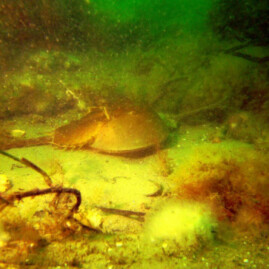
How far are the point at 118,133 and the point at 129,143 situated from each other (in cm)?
36

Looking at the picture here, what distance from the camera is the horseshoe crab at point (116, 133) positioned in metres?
4.30

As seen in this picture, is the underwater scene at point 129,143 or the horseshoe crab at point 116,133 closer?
the underwater scene at point 129,143

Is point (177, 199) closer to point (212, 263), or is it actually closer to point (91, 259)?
point (212, 263)

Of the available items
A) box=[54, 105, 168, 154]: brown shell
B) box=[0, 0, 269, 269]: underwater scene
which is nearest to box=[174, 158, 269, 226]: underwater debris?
box=[0, 0, 269, 269]: underwater scene

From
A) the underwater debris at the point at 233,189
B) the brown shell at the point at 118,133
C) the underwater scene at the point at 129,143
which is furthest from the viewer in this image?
the brown shell at the point at 118,133

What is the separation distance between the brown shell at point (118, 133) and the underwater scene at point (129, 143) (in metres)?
0.03

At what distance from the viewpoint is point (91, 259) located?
2068 mm

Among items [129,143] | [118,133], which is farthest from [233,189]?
[118,133]

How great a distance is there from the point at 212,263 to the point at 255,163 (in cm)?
179

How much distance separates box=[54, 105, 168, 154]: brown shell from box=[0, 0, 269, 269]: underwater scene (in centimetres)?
3

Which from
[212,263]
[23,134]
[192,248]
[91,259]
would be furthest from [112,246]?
[23,134]

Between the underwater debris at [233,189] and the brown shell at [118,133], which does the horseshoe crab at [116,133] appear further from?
the underwater debris at [233,189]

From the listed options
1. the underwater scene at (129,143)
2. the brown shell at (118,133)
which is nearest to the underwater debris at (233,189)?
the underwater scene at (129,143)

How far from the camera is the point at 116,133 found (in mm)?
4332
